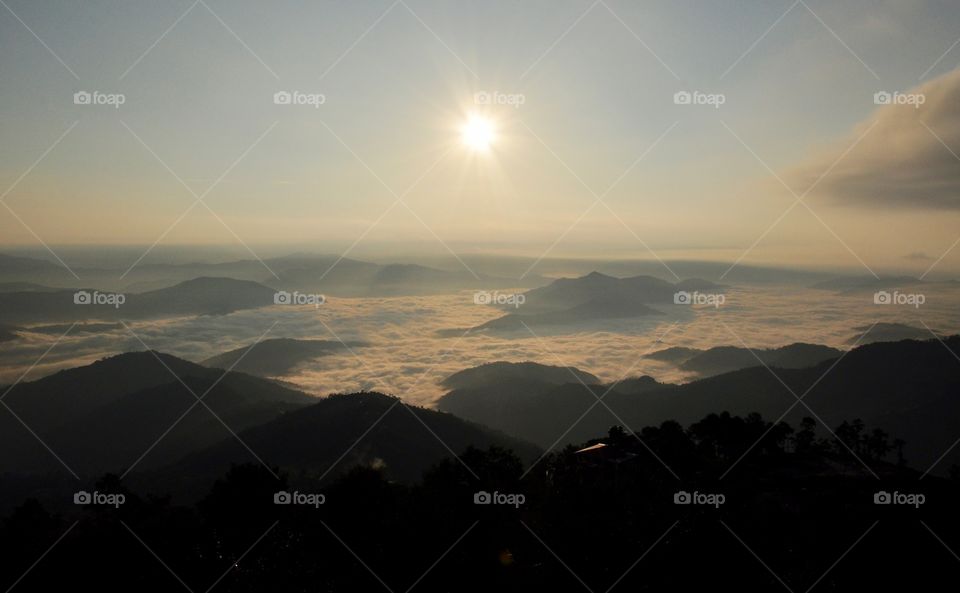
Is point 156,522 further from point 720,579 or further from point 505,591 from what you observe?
point 720,579

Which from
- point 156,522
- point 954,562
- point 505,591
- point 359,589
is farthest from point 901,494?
point 156,522

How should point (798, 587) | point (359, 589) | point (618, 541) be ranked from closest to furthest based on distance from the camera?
point (798, 587) < point (359, 589) < point (618, 541)

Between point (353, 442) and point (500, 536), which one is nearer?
point (500, 536)

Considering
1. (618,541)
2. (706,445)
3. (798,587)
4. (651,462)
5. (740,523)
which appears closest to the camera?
(798,587)

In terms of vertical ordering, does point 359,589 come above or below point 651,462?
below

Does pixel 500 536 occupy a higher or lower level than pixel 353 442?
lower

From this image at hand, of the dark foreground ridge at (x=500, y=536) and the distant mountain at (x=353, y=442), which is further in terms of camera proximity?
the distant mountain at (x=353, y=442)

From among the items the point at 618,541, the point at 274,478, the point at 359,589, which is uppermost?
the point at 274,478

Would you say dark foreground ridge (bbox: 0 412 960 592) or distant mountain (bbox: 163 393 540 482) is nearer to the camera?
dark foreground ridge (bbox: 0 412 960 592)
